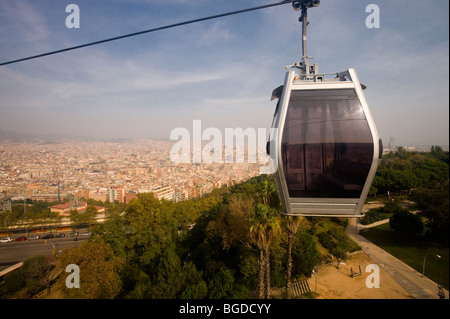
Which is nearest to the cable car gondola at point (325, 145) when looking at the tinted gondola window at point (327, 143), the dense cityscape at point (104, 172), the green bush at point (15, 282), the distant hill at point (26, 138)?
the tinted gondola window at point (327, 143)

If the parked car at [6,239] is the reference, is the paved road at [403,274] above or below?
above

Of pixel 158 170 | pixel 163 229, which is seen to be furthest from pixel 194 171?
pixel 163 229

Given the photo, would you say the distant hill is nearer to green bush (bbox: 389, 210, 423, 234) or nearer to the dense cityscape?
the dense cityscape

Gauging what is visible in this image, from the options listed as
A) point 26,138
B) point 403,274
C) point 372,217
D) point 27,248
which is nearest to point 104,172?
point 26,138

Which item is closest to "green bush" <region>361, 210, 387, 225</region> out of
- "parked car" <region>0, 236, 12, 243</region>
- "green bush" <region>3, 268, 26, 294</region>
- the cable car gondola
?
the cable car gondola

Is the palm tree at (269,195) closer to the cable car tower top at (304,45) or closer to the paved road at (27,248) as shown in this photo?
the cable car tower top at (304,45)

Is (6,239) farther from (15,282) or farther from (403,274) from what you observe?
(403,274)
